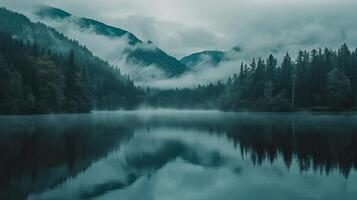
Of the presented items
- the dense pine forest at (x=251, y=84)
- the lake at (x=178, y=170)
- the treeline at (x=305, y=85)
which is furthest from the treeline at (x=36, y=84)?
the lake at (x=178, y=170)

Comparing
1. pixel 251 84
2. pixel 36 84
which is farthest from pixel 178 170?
pixel 251 84

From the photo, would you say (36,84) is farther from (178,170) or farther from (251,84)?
(178,170)

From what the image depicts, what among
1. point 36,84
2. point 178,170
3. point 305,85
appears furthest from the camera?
point 305,85

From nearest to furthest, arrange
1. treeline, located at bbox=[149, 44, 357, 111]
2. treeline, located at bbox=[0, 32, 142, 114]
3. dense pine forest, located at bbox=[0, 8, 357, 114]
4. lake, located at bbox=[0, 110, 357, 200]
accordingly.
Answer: lake, located at bbox=[0, 110, 357, 200], treeline, located at bbox=[0, 32, 142, 114], dense pine forest, located at bbox=[0, 8, 357, 114], treeline, located at bbox=[149, 44, 357, 111]

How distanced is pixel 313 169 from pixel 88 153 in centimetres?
1673

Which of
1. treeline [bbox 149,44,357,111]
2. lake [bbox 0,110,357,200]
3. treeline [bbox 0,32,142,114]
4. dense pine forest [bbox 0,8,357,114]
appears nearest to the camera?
lake [bbox 0,110,357,200]

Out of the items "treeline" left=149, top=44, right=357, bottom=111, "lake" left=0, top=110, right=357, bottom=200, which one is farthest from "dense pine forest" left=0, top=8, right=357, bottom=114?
"lake" left=0, top=110, right=357, bottom=200

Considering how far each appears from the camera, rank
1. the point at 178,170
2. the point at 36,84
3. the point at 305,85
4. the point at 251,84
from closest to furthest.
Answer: the point at 178,170 < the point at 36,84 < the point at 305,85 < the point at 251,84

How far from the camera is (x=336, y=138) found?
41.8 metres

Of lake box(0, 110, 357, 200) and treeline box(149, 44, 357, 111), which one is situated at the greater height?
treeline box(149, 44, 357, 111)

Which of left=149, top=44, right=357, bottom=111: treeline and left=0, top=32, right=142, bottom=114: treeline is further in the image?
left=149, top=44, right=357, bottom=111: treeline

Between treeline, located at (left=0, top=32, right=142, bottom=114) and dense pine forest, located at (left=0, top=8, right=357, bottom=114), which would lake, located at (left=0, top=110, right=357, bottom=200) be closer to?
treeline, located at (left=0, top=32, right=142, bottom=114)

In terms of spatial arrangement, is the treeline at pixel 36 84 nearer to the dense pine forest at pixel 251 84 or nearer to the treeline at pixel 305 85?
the dense pine forest at pixel 251 84

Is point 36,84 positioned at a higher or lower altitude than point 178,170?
higher
